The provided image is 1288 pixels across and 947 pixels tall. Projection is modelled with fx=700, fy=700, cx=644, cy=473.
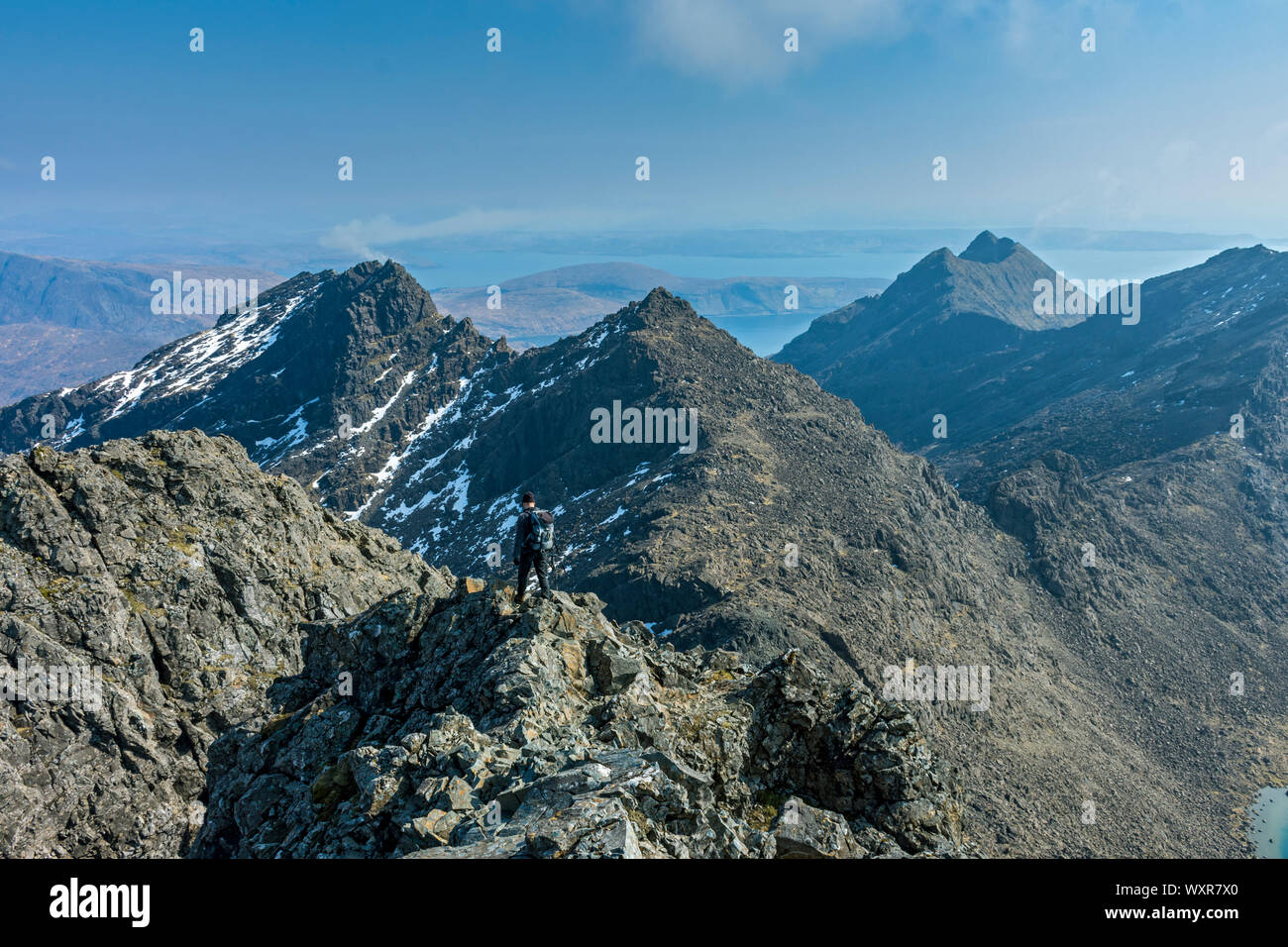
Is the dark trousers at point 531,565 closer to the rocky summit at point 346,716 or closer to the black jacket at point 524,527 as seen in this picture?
the black jacket at point 524,527

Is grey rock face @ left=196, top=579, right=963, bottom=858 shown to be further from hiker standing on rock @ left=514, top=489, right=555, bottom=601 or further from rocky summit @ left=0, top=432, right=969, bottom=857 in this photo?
hiker standing on rock @ left=514, top=489, right=555, bottom=601

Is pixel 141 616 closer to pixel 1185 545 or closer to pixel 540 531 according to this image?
pixel 540 531

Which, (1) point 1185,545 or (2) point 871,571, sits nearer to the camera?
(2) point 871,571

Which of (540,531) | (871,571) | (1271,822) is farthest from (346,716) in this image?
(1271,822)

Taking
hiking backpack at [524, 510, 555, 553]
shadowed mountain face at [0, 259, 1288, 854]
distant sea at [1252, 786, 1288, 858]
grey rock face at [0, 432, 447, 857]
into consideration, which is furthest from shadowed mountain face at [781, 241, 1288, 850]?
grey rock face at [0, 432, 447, 857]

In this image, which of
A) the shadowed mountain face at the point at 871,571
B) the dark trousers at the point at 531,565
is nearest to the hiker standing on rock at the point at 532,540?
the dark trousers at the point at 531,565
